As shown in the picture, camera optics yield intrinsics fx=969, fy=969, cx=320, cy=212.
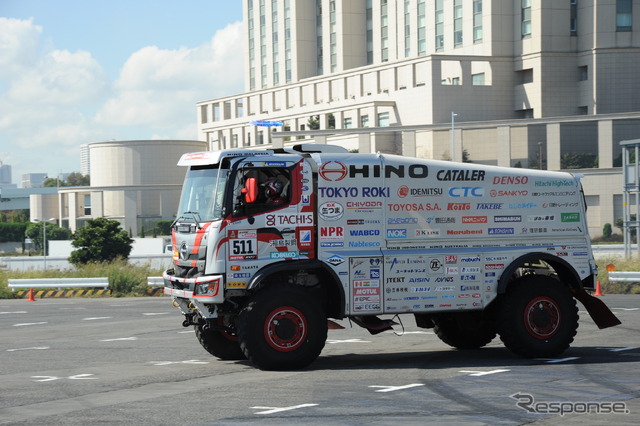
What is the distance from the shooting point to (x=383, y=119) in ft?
318

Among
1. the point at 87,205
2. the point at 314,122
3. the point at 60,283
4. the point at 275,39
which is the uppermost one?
the point at 275,39

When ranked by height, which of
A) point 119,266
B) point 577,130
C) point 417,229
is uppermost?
point 577,130

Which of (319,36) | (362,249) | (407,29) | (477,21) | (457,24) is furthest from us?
(319,36)

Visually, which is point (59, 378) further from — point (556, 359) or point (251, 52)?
point (251, 52)

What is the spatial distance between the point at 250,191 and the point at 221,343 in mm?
3041

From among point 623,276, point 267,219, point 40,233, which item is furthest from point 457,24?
point 267,219

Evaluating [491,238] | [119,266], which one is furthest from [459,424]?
[119,266]

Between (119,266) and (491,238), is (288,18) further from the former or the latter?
(491,238)

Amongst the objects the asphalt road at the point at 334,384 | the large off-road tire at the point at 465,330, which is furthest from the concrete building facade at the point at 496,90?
the large off-road tire at the point at 465,330

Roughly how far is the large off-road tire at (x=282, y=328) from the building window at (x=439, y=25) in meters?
87.6

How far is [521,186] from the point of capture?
48.7 feet

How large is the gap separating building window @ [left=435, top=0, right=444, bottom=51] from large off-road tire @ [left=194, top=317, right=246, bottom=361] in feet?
283

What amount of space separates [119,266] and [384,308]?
28591 mm

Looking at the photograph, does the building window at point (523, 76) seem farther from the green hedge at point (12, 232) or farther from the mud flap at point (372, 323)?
the mud flap at point (372, 323)
